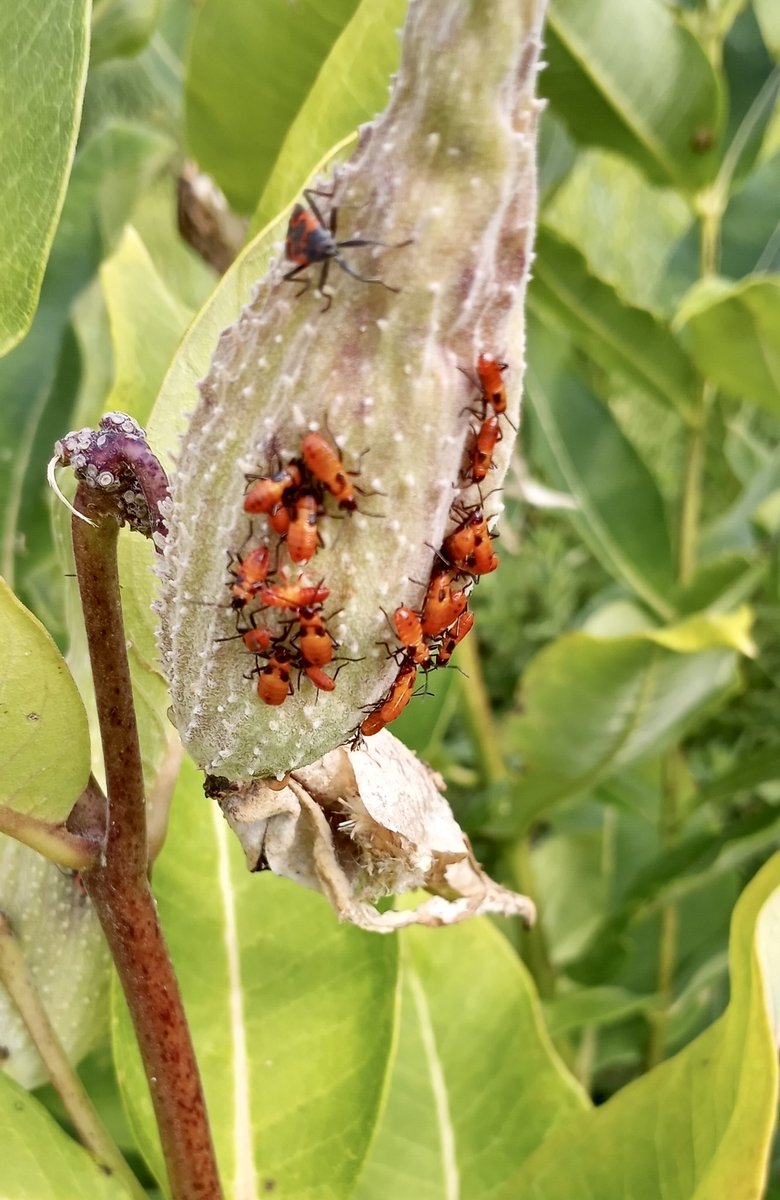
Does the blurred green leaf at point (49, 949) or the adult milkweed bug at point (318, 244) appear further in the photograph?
the blurred green leaf at point (49, 949)

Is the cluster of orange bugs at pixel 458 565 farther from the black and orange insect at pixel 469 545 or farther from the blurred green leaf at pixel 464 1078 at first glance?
the blurred green leaf at pixel 464 1078

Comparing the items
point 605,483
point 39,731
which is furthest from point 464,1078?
point 605,483

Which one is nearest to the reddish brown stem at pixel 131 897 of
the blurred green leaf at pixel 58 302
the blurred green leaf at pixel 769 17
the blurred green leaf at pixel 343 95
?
the blurred green leaf at pixel 343 95

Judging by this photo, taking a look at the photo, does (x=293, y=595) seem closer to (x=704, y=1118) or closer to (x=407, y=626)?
(x=407, y=626)

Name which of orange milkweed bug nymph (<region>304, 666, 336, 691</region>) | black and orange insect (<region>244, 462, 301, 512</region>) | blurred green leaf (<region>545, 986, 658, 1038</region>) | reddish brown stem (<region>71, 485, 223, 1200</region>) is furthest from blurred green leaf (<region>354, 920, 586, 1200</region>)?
black and orange insect (<region>244, 462, 301, 512</region>)

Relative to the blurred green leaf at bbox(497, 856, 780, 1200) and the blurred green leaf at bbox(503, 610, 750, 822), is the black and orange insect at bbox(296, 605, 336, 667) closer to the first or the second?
the blurred green leaf at bbox(497, 856, 780, 1200)
